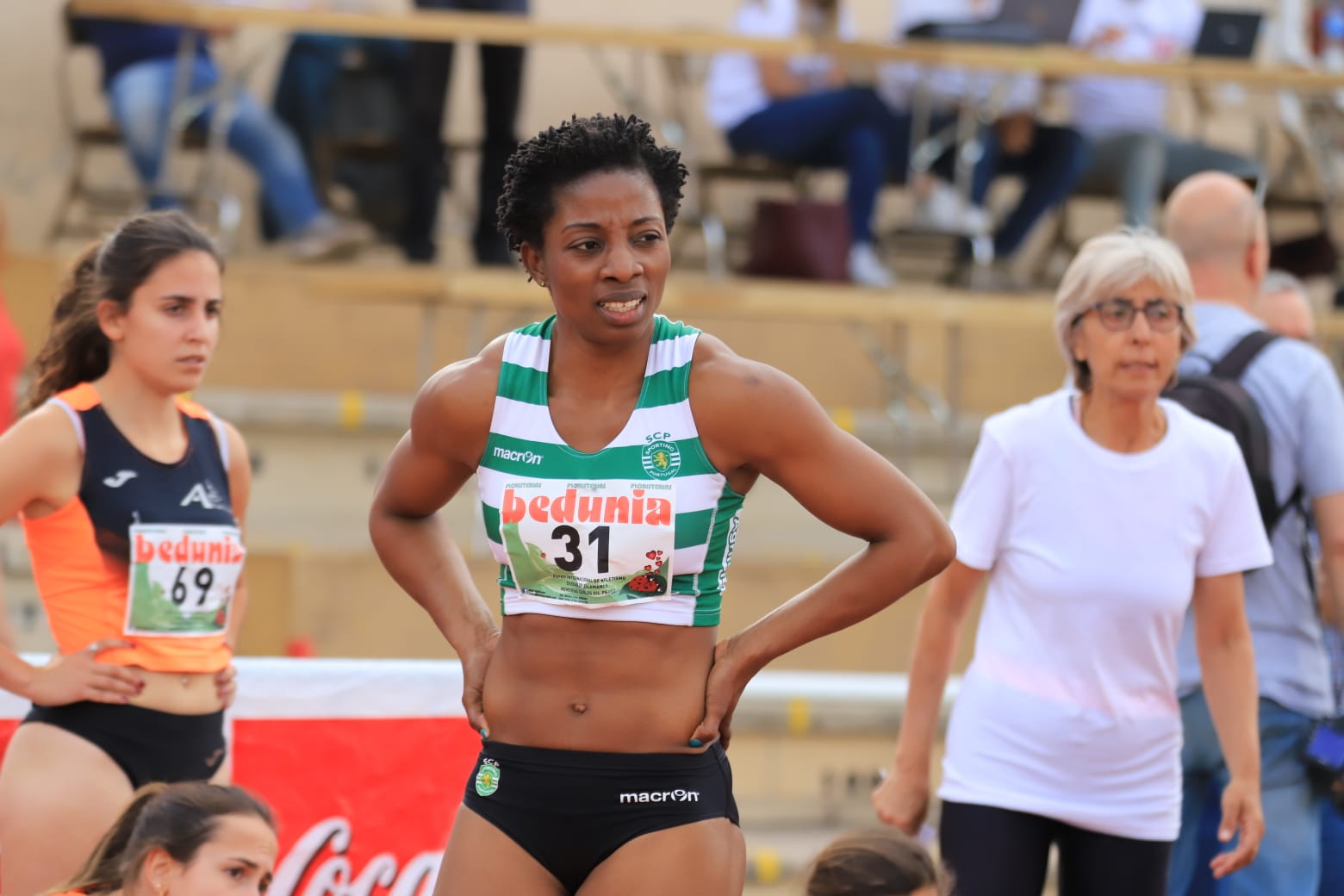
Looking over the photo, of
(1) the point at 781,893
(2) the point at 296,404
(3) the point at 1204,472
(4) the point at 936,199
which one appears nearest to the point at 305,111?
(2) the point at 296,404

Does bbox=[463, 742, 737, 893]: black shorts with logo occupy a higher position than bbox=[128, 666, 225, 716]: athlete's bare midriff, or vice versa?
bbox=[463, 742, 737, 893]: black shorts with logo

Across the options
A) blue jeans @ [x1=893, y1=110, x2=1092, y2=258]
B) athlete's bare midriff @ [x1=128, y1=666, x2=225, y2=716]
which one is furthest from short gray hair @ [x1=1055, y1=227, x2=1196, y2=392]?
blue jeans @ [x1=893, y1=110, x2=1092, y2=258]

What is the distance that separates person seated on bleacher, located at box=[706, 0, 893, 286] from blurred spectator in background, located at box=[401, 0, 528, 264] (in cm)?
104

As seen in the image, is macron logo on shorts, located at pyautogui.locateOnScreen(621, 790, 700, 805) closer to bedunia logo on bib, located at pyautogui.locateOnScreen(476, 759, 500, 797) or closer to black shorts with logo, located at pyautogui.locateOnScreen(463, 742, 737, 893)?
black shorts with logo, located at pyautogui.locateOnScreen(463, 742, 737, 893)

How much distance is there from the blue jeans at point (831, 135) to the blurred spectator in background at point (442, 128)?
1.11 meters

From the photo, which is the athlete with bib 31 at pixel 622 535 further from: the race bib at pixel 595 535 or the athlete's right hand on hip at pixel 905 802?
the athlete's right hand on hip at pixel 905 802

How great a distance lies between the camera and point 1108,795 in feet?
11.2

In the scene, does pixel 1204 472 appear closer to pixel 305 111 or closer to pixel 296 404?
pixel 296 404

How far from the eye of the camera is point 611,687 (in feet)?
8.51

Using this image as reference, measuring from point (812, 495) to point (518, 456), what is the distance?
453mm

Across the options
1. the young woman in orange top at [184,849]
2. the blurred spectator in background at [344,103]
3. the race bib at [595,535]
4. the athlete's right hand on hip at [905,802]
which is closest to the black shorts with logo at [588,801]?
the race bib at [595,535]

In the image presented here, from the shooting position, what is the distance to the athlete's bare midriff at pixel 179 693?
3.49 metres

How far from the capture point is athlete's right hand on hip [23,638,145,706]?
11.1 feet

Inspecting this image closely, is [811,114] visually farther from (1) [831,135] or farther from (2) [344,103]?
(2) [344,103]
